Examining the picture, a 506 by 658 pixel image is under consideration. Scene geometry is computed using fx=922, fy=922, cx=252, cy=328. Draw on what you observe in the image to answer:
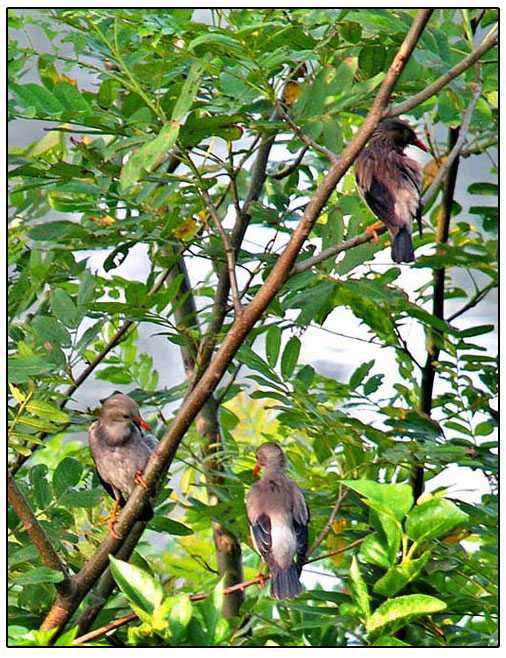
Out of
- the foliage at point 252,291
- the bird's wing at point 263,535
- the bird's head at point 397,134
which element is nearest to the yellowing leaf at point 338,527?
the foliage at point 252,291

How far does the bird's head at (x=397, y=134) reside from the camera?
776mm

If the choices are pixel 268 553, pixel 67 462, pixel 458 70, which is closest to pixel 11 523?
pixel 67 462

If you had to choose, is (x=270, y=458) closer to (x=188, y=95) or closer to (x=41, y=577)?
(x=41, y=577)

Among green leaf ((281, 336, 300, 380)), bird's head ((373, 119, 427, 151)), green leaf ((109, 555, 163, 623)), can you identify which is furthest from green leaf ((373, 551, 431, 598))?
bird's head ((373, 119, 427, 151))

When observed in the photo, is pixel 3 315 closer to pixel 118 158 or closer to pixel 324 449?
pixel 118 158

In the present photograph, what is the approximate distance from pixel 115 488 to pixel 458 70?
412mm

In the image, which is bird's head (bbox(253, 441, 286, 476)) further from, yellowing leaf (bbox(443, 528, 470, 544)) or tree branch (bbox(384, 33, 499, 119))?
tree branch (bbox(384, 33, 499, 119))

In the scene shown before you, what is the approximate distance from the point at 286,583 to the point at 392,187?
322 millimetres

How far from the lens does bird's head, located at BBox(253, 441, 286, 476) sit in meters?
0.75

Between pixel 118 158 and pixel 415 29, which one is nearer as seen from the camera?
pixel 415 29

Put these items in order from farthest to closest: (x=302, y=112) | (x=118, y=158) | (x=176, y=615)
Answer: (x=118, y=158) → (x=302, y=112) → (x=176, y=615)

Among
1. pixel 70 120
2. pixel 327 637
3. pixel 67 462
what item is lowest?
pixel 327 637

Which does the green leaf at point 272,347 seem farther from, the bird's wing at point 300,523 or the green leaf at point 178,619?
the green leaf at point 178,619

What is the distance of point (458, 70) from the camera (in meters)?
0.56
